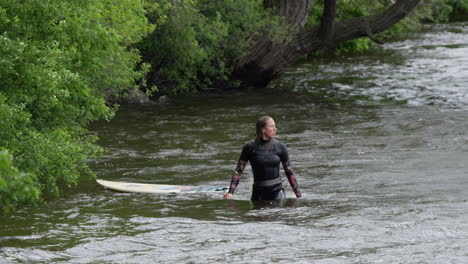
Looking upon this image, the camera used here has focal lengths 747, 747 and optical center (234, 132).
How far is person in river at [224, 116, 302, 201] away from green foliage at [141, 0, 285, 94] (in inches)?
507

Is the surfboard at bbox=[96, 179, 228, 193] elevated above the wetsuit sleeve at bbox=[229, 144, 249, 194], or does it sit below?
below

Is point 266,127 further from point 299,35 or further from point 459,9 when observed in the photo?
point 459,9

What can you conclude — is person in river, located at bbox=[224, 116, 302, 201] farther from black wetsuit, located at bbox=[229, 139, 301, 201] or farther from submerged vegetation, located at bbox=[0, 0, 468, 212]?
submerged vegetation, located at bbox=[0, 0, 468, 212]

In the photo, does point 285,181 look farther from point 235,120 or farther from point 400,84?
point 400,84

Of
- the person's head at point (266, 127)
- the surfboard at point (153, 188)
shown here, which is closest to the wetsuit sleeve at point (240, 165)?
the person's head at point (266, 127)

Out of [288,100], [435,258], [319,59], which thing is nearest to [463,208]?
[435,258]

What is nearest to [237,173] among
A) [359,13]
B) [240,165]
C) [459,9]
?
[240,165]

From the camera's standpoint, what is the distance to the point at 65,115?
43.5 feet

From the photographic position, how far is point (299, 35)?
29.0 metres

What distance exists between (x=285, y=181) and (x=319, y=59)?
970 inches

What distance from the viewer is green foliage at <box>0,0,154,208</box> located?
35.8 ft

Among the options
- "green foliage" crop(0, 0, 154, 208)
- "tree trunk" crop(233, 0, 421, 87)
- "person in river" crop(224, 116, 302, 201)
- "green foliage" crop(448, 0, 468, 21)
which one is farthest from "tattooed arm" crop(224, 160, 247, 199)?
"green foliage" crop(448, 0, 468, 21)

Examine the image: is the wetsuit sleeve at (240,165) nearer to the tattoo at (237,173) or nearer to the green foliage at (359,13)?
the tattoo at (237,173)

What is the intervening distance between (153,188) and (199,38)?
12.9 meters
